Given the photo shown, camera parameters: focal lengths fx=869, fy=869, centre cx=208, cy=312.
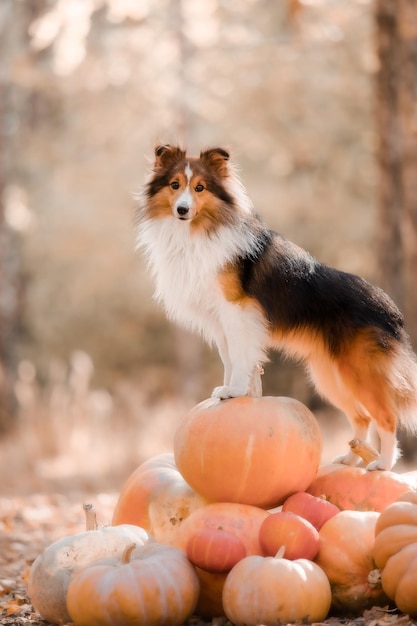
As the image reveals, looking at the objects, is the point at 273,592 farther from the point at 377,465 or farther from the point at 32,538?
the point at 32,538

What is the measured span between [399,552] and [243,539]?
0.75 meters

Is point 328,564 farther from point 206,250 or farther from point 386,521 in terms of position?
point 206,250

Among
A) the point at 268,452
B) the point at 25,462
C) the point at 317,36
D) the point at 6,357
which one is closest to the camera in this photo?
the point at 268,452

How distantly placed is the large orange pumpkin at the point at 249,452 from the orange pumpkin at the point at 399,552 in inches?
24.0

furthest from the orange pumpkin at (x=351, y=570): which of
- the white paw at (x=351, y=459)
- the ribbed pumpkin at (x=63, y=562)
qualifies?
the white paw at (x=351, y=459)

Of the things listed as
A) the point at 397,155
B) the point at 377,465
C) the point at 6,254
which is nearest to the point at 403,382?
the point at 377,465

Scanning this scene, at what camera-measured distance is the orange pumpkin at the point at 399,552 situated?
375 cm

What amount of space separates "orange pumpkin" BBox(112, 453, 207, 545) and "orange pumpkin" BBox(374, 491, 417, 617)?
102 cm

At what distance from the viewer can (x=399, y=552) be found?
385cm

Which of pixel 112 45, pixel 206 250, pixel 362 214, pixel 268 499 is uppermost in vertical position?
pixel 112 45

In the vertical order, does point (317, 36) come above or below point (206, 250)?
above

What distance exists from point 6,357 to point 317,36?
6.22 m

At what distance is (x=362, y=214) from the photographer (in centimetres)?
1599

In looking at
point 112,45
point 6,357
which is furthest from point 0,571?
point 112,45
